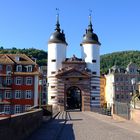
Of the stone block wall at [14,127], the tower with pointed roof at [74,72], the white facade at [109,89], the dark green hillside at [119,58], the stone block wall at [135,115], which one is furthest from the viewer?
the dark green hillside at [119,58]

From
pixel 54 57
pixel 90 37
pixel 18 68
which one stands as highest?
pixel 90 37

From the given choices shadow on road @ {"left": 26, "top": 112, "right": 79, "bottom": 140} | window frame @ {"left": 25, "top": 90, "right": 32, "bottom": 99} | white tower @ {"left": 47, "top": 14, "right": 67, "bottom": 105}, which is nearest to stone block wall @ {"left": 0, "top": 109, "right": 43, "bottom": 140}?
shadow on road @ {"left": 26, "top": 112, "right": 79, "bottom": 140}

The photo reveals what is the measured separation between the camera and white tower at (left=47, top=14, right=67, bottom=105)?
7144cm

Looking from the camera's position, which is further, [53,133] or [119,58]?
[119,58]

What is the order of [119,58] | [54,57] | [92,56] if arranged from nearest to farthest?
[54,57]
[92,56]
[119,58]

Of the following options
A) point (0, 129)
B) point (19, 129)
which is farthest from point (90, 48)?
point (0, 129)

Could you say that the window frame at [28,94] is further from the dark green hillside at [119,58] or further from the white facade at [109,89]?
the dark green hillside at [119,58]

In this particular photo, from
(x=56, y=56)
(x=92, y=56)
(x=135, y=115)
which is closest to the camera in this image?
(x=135, y=115)

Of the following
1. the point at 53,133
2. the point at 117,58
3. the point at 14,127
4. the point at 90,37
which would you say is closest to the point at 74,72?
the point at 90,37

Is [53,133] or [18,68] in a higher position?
[18,68]

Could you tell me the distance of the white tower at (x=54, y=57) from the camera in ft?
234

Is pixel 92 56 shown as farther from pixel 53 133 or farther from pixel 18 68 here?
pixel 53 133

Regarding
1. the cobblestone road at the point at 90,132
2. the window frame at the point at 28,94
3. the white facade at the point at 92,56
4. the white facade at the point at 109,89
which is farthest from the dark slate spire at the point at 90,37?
the cobblestone road at the point at 90,132

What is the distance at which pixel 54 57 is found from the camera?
2886 inches
